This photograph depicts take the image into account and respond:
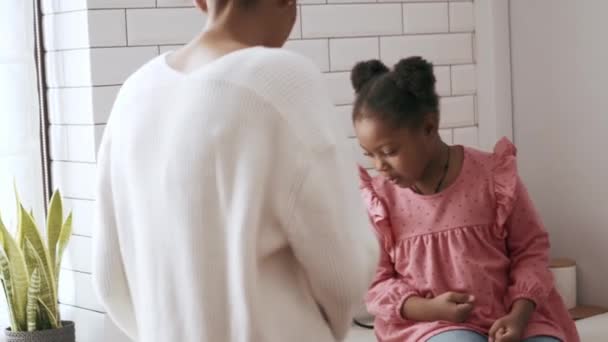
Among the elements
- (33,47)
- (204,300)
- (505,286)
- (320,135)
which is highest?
(33,47)

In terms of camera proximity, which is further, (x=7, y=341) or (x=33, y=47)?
(x=33, y=47)

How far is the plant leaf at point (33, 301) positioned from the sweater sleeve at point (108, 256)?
1347 millimetres

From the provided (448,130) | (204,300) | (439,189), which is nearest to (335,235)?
(204,300)

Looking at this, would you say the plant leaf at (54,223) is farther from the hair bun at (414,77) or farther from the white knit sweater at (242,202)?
the white knit sweater at (242,202)

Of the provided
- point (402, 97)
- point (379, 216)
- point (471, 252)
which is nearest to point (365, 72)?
point (402, 97)

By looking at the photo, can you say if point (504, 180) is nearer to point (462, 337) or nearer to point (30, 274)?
point (462, 337)

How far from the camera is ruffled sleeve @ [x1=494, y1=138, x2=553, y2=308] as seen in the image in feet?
7.25

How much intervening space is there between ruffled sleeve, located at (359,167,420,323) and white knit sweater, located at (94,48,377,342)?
92 centimetres

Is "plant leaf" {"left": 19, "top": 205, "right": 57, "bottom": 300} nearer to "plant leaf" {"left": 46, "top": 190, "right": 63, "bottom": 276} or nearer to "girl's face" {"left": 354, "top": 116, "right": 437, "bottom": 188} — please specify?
"plant leaf" {"left": 46, "top": 190, "right": 63, "bottom": 276}

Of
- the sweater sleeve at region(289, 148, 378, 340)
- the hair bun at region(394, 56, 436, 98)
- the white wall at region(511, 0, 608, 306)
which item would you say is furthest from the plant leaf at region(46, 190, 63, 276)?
the sweater sleeve at region(289, 148, 378, 340)

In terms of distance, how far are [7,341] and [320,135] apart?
1.81 m

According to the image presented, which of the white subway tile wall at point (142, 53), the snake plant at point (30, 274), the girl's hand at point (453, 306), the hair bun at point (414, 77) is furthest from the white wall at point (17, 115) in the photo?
the girl's hand at point (453, 306)

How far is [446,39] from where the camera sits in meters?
3.29

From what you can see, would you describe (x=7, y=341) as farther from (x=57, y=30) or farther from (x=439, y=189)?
(x=439, y=189)
